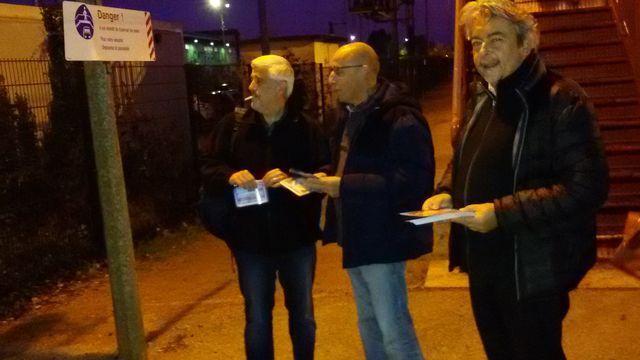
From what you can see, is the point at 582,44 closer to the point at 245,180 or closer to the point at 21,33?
the point at 245,180

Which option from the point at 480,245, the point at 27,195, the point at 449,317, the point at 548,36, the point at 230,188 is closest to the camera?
the point at 480,245

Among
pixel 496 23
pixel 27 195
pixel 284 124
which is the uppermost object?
pixel 496 23

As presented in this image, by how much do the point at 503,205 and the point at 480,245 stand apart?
254 mm

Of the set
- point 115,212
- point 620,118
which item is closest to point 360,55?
point 115,212

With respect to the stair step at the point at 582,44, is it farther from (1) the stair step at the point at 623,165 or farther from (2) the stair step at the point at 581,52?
(1) the stair step at the point at 623,165

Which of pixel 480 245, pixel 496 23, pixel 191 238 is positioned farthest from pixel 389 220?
pixel 191 238

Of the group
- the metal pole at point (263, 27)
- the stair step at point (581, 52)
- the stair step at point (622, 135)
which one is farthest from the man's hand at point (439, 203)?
the metal pole at point (263, 27)

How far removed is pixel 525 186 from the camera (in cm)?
243

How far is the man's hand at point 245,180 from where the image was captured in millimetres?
3273

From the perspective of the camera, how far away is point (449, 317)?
479 cm

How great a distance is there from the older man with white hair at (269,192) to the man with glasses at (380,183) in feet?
0.99

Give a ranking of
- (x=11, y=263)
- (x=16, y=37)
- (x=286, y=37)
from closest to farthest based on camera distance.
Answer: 1. (x=11, y=263)
2. (x=16, y=37)
3. (x=286, y=37)

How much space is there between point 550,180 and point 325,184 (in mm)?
1010

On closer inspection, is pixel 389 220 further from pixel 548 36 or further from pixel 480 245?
pixel 548 36
